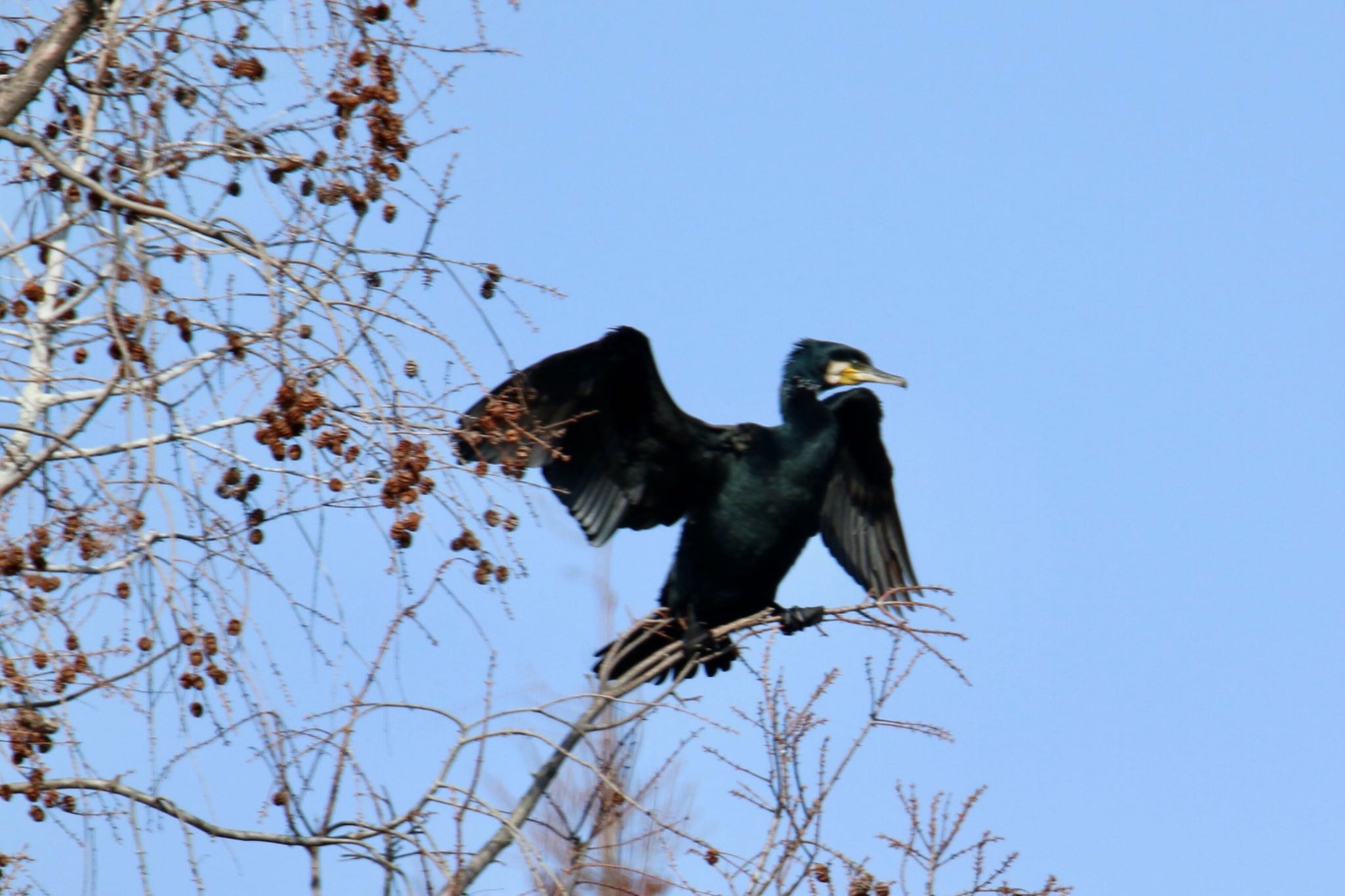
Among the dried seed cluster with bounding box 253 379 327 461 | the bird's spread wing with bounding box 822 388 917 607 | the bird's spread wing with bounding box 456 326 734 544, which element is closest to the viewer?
the dried seed cluster with bounding box 253 379 327 461

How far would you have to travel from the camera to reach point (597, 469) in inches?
194

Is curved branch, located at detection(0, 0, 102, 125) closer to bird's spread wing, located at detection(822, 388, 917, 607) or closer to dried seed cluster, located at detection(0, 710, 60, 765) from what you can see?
dried seed cluster, located at detection(0, 710, 60, 765)

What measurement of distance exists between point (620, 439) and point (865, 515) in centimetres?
118

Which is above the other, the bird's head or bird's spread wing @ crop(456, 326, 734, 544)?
the bird's head

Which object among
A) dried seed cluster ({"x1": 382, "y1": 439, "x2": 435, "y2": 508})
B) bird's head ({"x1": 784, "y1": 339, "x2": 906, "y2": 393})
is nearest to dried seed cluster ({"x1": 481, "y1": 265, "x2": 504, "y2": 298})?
dried seed cluster ({"x1": 382, "y1": 439, "x2": 435, "y2": 508})

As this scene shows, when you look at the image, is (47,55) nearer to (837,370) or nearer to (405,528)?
(405,528)

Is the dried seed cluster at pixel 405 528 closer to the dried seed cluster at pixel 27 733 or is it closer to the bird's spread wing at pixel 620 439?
the dried seed cluster at pixel 27 733

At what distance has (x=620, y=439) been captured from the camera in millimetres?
4918

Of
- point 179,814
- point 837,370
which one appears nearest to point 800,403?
point 837,370

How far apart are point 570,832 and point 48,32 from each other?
76.6 inches

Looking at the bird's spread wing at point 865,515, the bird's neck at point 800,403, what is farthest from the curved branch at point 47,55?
the bird's spread wing at point 865,515

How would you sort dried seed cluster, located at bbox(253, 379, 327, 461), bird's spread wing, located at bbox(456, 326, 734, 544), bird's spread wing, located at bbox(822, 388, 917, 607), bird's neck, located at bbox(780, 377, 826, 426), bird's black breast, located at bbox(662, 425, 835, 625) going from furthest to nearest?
bird's spread wing, located at bbox(822, 388, 917, 607) → bird's neck, located at bbox(780, 377, 826, 426) → bird's black breast, located at bbox(662, 425, 835, 625) → bird's spread wing, located at bbox(456, 326, 734, 544) → dried seed cluster, located at bbox(253, 379, 327, 461)

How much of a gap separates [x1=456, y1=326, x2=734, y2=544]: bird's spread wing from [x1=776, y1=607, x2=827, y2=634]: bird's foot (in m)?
0.45

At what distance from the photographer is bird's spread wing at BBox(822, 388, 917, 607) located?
5.61 m
